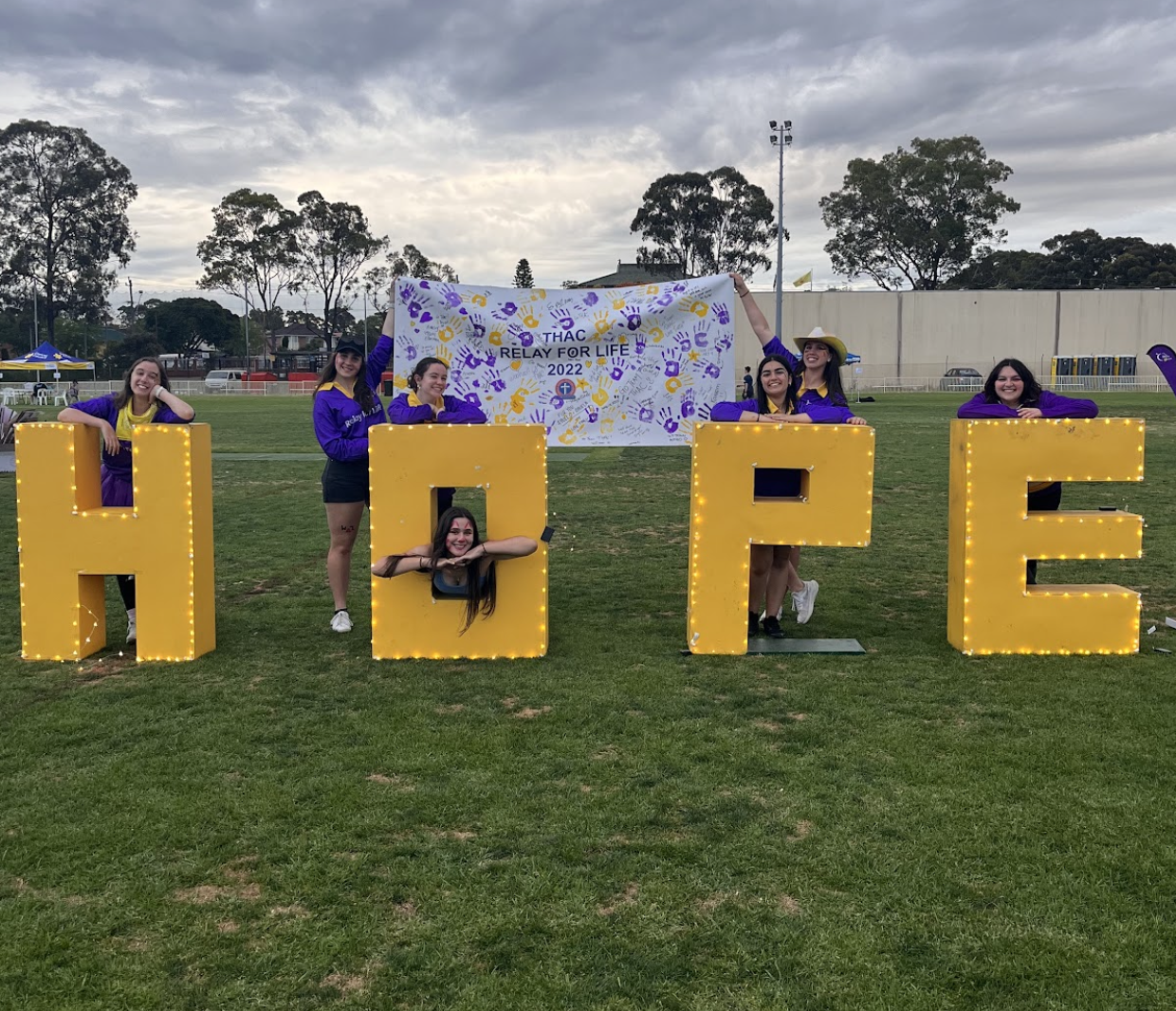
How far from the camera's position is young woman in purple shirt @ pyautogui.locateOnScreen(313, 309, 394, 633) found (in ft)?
19.0

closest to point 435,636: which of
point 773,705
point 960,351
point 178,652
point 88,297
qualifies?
point 178,652

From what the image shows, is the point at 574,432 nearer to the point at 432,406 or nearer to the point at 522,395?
the point at 522,395

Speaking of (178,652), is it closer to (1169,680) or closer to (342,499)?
(342,499)

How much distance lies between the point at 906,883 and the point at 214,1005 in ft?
6.59

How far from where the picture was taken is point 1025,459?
5582 millimetres

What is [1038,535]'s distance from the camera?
560 centimetres

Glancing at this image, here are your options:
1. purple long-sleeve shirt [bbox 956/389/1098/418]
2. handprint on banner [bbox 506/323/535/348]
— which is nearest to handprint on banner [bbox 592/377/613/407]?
handprint on banner [bbox 506/323/535/348]

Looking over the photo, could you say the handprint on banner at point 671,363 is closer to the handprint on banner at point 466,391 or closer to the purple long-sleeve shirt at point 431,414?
the handprint on banner at point 466,391

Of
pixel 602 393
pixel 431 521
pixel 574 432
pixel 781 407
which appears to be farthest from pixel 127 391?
pixel 781 407

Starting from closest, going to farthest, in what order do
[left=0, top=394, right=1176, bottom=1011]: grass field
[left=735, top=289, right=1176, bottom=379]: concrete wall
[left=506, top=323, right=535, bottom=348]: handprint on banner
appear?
[left=0, top=394, right=1176, bottom=1011]: grass field, [left=506, top=323, right=535, bottom=348]: handprint on banner, [left=735, top=289, right=1176, bottom=379]: concrete wall

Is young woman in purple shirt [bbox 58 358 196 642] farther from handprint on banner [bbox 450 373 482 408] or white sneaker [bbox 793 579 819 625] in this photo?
white sneaker [bbox 793 579 819 625]

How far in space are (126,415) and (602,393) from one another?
10.2ft

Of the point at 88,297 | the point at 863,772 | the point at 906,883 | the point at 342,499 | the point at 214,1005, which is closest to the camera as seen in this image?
the point at 214,1005

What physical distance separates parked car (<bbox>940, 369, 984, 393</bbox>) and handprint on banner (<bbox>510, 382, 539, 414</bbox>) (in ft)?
146
